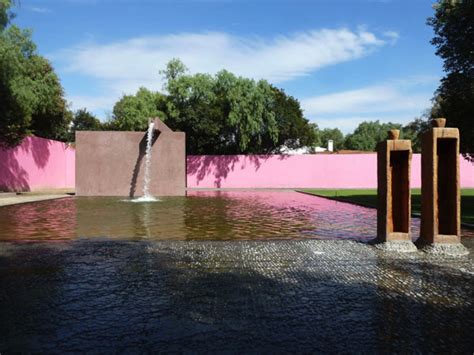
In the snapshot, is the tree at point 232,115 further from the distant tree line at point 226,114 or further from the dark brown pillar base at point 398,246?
the dark brown pillar base at point 398,246

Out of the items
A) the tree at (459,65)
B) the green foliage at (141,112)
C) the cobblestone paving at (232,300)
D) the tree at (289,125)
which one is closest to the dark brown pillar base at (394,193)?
the cobblestone paving at (232,300)

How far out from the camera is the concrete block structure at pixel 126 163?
74.0 ft

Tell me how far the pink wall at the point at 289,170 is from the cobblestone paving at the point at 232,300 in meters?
25.3

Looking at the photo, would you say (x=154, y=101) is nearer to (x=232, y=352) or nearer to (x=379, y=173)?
(x=379, y=173)

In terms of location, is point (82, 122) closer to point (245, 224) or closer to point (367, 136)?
point (245, 224)

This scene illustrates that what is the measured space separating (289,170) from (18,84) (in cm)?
1897

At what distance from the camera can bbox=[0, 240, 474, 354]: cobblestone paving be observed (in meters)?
3.21

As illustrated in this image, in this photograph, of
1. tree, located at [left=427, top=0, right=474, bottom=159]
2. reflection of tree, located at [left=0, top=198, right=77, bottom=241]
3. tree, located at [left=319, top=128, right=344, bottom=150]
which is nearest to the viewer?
reflection of tree, located at [left=0, top=198, right=77, bottom=241]

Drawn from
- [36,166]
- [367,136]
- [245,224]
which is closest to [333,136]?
[367,136]

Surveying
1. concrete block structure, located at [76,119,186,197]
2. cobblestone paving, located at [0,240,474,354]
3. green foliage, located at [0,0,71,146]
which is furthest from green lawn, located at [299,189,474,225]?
green foliage, located at [0,0,71,146]

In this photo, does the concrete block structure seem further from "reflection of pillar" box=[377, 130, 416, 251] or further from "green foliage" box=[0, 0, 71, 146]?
"reflection of pillar" box=[377, 130, 416, 251]

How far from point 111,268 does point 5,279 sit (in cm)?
115

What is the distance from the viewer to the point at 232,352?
3.00m

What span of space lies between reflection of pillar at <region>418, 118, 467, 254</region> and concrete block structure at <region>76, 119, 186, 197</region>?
16568 mm
